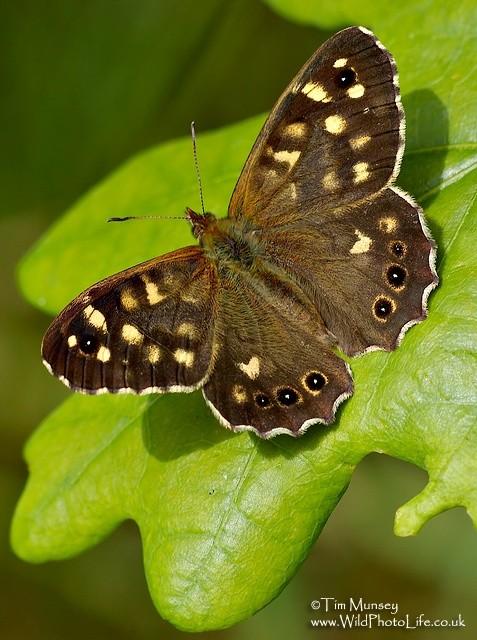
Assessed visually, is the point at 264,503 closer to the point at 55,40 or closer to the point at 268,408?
the point at 268,408

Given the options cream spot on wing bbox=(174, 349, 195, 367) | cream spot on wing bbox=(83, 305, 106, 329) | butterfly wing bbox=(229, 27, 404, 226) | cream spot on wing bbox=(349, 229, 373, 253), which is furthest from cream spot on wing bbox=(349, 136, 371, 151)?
cream spot on wing bbox=(83, 305, 106, 329)

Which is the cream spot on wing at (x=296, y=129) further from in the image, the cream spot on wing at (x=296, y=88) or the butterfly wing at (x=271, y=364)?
the butterfly wing at (x=271, y=364)

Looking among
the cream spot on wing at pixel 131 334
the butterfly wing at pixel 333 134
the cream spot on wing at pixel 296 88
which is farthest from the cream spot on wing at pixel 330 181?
the cream spot on wing at pixel 131 334

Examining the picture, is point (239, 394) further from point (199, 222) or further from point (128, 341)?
point (199, 222)

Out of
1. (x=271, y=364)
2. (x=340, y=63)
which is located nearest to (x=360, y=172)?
(x=340, y=63)

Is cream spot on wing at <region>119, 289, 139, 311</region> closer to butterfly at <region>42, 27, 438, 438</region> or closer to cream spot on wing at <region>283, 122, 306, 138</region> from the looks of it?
butterfly at <region>42, 27, 438, 438</region>

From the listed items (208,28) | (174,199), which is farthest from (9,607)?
(208,28)
